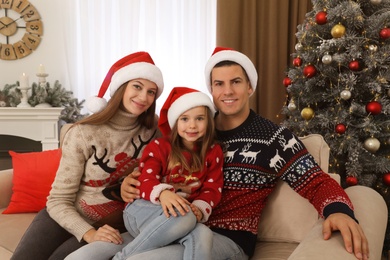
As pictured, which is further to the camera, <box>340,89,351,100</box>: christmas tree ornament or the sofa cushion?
<box>340,89,351,100</box>: christmas tree ornament

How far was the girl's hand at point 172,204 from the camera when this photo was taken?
1.36 metres

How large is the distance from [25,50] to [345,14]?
320 cm

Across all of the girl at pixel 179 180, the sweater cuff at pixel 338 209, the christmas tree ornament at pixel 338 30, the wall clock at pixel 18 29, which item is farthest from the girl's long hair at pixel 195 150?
the wall clock at pixel 18 29

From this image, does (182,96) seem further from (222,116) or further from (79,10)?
(79,10)

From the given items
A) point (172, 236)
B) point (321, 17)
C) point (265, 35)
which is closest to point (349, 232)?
point (172, 236)

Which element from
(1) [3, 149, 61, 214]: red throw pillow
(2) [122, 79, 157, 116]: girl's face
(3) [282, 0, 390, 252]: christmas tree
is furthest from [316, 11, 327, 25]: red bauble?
(1) [3, 149, 61, 214]: red throw pillow

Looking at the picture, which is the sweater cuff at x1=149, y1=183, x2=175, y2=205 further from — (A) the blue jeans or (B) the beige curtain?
(B) the beige curtain

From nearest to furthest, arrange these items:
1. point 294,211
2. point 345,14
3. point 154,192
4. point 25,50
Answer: point 154,192, point 294,211, point 345,14, point 25,50

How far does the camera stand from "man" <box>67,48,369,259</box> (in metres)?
1.52

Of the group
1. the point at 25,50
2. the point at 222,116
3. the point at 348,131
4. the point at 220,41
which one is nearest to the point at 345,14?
the point at 348,131

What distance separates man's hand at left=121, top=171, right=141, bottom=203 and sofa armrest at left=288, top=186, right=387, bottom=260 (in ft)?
2.16

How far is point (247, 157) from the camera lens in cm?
161

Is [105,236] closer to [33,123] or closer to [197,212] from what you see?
[197,212]

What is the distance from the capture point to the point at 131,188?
1.57 meters
